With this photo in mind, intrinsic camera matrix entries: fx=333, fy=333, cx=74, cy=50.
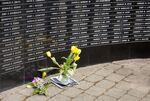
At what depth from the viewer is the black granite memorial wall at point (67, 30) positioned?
18.4 feet

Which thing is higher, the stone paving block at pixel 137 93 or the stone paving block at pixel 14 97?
the stone paving block at pixel 14 97

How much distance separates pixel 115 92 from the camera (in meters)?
5.72

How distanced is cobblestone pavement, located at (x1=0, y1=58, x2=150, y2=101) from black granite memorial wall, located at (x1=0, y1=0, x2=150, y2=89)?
29 cm

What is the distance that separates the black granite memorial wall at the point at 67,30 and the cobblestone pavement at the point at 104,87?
0.94 ft

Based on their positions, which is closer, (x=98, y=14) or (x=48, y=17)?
(x=48, y=17)

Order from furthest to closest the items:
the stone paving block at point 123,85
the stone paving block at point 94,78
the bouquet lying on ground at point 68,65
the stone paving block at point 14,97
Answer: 1. the stone paving block at point 94,78
2. the stone paving block at point 123,85
3. the bouquet lying on ground at point 68,65
4. the stone paving block at point 14,97

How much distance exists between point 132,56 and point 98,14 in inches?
51.5

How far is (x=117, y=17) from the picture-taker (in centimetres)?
693

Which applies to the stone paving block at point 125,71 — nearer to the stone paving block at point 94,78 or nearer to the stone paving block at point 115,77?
the stone paving block at point 115,77

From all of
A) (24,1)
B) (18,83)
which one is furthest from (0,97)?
(24,1)

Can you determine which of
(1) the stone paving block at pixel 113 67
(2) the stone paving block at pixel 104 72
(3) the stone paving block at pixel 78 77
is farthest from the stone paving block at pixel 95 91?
(1) the stone paving block at pixel 113 67

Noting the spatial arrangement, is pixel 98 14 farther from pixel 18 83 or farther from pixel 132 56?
pixel 18 83

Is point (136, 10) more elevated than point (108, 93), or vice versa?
point (136, 10)

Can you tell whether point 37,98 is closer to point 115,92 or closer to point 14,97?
point 14,97
